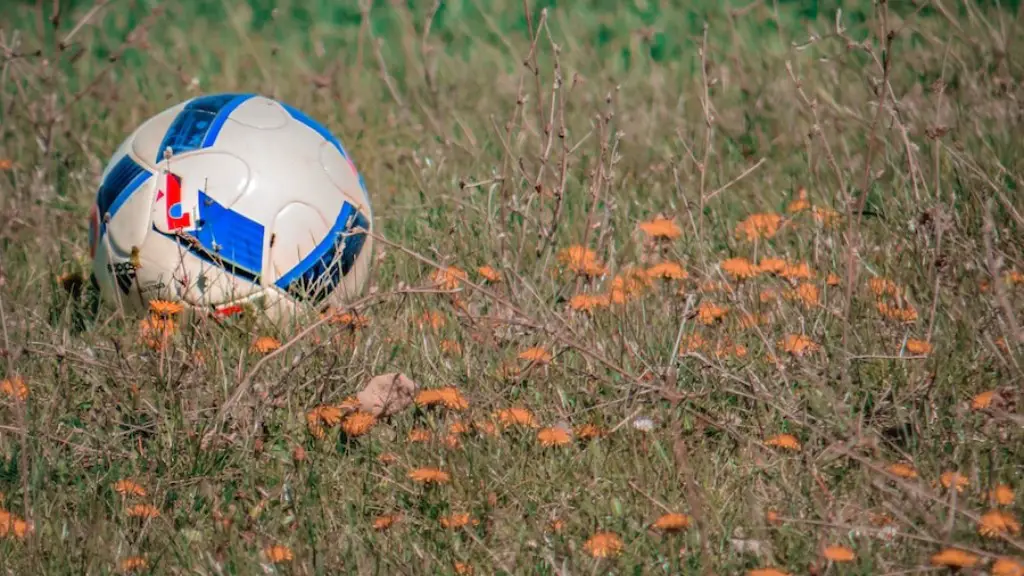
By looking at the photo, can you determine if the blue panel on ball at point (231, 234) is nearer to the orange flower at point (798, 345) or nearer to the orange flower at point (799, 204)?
the orange flower at point (798, 345)

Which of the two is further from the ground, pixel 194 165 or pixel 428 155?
pixel 194 165

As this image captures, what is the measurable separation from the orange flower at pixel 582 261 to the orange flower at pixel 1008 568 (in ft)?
5.33

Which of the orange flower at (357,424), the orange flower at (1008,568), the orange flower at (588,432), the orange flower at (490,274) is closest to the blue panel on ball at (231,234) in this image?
the orange flower at (490,274)

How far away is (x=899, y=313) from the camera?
366 cm

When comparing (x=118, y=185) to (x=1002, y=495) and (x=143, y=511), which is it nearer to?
(x=143, y=511)

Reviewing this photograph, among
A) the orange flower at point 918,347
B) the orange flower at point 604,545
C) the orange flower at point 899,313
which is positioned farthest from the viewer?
the orange flower at point 899,313

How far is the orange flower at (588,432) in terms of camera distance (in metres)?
3.36

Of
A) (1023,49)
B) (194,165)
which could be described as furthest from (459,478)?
(1023,49)

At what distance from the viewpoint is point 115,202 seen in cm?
415

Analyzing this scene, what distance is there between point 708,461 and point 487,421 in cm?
58

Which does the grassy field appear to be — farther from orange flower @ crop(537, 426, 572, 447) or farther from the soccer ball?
the soccer ball

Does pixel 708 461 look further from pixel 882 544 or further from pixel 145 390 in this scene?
pixel 145 390

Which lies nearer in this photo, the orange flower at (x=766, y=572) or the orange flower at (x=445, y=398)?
the orange flower at (x=766, y=572)

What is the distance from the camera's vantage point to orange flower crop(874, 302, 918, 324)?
364 centimetres
